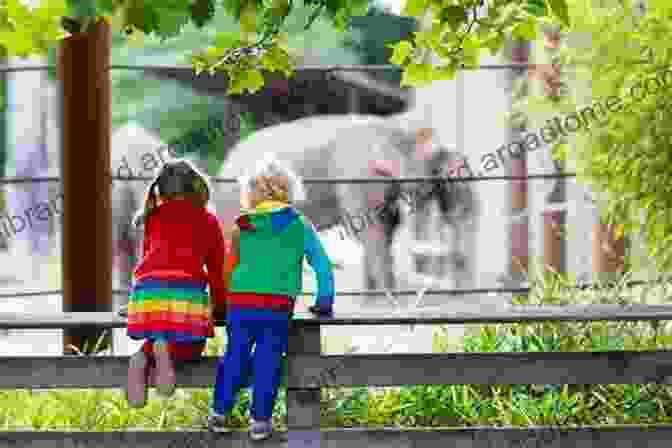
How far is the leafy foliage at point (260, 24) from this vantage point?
142 inches

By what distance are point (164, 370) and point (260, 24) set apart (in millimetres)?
1247

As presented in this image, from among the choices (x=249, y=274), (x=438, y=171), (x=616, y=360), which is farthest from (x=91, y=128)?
(x=438, y=171)

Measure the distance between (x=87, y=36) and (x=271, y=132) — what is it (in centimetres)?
1381

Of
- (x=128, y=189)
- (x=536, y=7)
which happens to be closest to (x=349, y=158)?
(x=128, y=189)

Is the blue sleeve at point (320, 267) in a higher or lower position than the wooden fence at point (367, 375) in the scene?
higher

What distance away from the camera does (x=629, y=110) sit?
23.4ft

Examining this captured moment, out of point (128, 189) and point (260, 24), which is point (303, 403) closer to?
point (260, 24)

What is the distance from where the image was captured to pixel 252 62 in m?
5.12

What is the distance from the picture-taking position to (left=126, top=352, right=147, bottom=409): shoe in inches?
203

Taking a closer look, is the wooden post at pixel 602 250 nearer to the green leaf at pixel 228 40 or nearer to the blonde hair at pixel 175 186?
the blonde hair at pixel 175 186

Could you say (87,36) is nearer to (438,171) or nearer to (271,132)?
(438,171)

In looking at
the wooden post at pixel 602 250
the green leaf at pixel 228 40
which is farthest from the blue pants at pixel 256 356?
the wooden post at pixel 602 250

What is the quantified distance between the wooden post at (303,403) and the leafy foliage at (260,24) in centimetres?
91

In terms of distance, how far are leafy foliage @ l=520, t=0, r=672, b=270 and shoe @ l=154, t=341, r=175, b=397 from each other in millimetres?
2935
